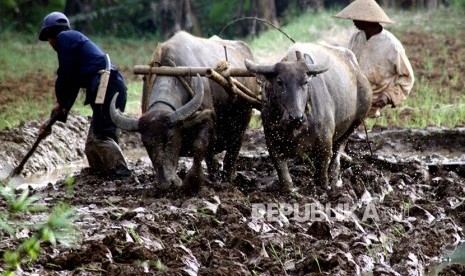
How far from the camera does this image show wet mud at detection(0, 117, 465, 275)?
701 centimetres

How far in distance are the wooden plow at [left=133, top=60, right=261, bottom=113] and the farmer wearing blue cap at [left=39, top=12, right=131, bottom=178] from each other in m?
0.71

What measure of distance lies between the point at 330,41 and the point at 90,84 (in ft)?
45.1

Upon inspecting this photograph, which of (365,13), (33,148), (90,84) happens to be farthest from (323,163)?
(33,148)

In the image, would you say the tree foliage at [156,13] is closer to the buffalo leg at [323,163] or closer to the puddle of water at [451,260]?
the buffalo leg at [323,163]

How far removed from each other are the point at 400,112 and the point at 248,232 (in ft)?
27.4

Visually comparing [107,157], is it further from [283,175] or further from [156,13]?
[156,13]

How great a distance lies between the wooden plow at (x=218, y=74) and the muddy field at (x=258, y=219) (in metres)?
0.84

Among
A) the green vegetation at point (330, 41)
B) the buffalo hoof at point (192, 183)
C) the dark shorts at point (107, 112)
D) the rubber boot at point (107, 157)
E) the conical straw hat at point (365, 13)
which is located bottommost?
the green vegetation at point (330, 41)

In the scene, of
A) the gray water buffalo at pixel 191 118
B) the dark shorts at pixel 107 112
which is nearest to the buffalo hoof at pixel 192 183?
the gray water buffalo at pixel 191 118

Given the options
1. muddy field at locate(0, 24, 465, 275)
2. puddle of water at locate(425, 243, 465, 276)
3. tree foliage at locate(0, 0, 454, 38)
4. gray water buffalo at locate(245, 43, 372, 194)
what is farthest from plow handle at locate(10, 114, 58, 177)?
tree foliage at locate(0, 0, 454, 38)

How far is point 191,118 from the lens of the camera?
9.70 m

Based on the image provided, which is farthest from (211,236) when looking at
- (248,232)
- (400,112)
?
(400,112)

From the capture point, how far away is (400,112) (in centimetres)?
1573

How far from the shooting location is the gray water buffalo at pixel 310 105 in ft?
31.0
